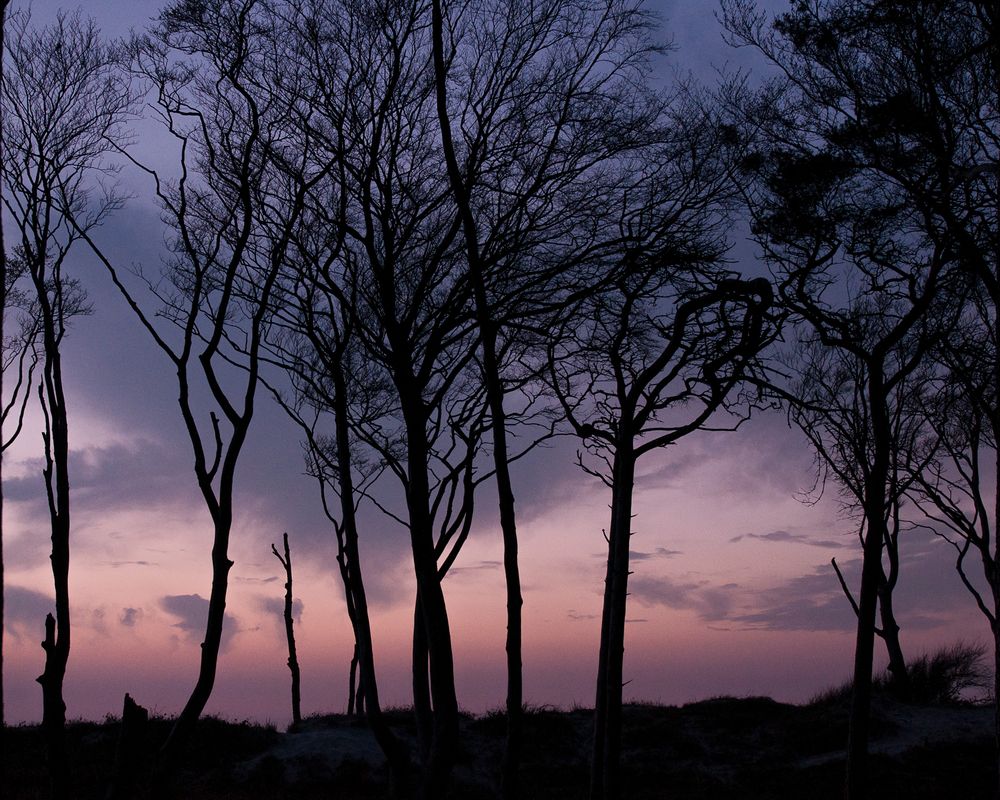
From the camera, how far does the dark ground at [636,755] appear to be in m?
17.7

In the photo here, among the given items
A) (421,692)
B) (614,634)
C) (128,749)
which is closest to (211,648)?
(128,749)

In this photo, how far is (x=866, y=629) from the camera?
13.9m

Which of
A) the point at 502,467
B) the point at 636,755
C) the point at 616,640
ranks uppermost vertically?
the point at 502,467

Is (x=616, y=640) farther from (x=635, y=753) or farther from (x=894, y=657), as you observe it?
(x=894, y=657)

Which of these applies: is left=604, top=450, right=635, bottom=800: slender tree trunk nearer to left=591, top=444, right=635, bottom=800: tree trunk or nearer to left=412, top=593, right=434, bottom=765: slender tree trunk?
left=591, top=444, right=635, bottom=800: tree trunk

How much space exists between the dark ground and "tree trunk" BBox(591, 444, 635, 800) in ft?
16.6

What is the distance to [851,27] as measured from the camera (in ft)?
42.6

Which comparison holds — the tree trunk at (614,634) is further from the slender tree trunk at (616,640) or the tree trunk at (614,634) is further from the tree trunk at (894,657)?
the tree trunk at (894,657)

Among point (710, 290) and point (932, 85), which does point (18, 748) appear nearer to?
point (710, 290)

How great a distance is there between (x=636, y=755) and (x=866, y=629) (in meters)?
7.79

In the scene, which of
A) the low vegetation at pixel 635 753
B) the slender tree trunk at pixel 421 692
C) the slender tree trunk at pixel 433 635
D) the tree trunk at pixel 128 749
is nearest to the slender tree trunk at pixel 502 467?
the slender tree trunk at pixel 433 635

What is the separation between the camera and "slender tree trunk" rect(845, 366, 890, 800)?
13.6 m

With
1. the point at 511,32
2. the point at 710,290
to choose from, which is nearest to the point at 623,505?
the point at 710,290

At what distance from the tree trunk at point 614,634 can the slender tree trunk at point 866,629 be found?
3.47 m
